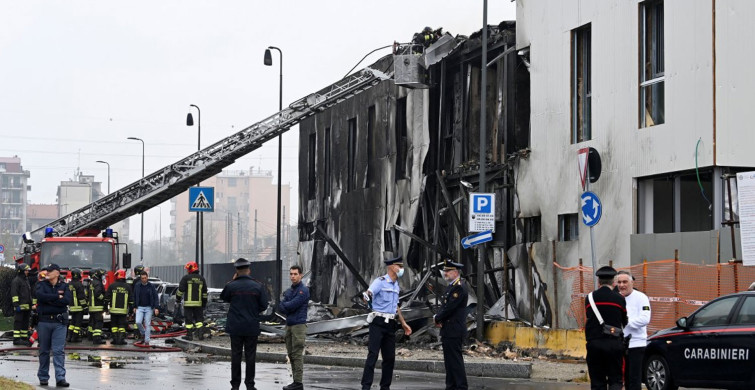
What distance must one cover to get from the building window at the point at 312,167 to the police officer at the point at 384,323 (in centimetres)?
2737

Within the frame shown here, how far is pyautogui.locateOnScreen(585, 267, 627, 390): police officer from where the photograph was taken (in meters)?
11.5

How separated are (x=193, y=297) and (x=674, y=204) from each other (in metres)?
10.4

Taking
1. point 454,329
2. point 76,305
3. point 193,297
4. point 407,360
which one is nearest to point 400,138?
point 193,297

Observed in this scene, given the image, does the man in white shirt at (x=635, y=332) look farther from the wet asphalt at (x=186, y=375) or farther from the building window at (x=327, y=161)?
the building window at (x=327, y=161)

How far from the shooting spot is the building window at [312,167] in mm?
41781

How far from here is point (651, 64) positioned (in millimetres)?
21250

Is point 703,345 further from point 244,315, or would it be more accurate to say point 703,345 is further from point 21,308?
point 21,308

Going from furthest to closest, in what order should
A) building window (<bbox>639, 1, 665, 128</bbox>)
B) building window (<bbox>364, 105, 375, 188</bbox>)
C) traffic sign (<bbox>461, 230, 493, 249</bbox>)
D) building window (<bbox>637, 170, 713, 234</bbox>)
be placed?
building window (<bbox>364, 105, 375, 188</bbox>)
traffic sign (<bbox>461, 230, 493, 249</bbox>)
building window (<bbox>639, 1, 665, 128</bbox>)
building window (<bbox>637, 170, 713, 234</bbox>)

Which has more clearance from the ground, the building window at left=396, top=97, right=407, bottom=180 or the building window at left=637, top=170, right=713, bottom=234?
the building window at left=396, top=97, right=407, bottom=180

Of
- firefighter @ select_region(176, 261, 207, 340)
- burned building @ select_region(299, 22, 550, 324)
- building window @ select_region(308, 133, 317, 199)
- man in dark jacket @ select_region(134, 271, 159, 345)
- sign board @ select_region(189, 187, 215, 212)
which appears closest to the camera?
firefighter @ select_region(176, 261, 207, 340)

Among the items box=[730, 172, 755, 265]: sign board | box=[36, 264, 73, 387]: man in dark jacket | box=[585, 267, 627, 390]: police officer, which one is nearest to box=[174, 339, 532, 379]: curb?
box=[730, 172, 755, 265]: sign board

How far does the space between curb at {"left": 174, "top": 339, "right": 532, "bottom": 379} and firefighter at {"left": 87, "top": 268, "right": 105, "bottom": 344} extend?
3.51 meters

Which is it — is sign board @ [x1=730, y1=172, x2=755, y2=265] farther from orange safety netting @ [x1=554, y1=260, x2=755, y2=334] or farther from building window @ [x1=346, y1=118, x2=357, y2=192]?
building window @ [x1=346, y1=118, x2=357, y2=192]

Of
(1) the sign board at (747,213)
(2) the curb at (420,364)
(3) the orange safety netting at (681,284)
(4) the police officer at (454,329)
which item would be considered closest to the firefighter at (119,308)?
(2) the curb at (420,364)
